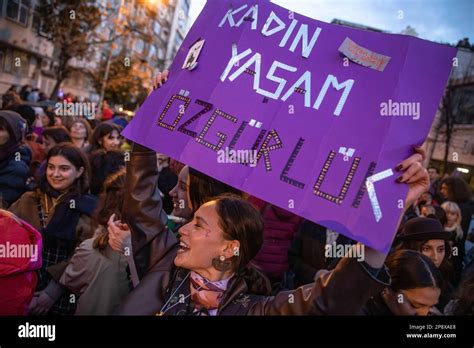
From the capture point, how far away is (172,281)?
4.91ft

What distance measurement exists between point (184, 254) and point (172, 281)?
0.14 m

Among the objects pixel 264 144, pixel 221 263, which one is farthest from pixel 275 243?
pixel 264 144

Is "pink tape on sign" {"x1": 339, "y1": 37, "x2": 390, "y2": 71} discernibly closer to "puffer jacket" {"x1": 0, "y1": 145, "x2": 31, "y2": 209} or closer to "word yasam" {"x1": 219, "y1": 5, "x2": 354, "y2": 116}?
"word yasam" {"x1": 219, "y1": 5, "x2": 354, "y2": 116}

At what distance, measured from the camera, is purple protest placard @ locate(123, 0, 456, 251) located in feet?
4.24

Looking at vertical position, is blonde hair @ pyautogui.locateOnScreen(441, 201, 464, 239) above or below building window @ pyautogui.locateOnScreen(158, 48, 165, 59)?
below

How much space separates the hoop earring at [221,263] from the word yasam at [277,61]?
58 cm

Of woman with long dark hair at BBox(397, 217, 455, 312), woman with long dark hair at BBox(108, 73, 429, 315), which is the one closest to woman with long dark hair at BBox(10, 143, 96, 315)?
woman with long dark hair at BBox(108, 73, 429, 315)

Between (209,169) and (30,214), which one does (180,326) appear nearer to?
(209,169)

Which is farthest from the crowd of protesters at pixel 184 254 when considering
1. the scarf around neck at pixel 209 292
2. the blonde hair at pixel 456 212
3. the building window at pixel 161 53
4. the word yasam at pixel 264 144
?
the building window at pixel 161 53

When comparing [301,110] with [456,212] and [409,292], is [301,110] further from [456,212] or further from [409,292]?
[456,212]

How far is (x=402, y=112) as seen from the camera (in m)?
1.31

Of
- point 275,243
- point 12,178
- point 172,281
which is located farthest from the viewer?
point 12,178

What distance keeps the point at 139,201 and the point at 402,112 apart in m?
0.95

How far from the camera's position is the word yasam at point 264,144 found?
1.29m
